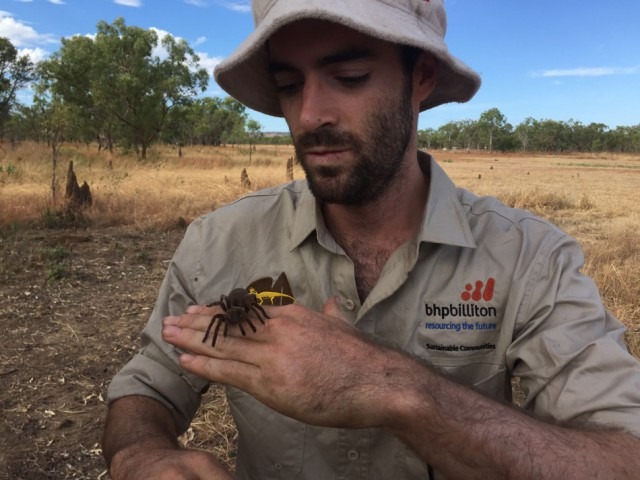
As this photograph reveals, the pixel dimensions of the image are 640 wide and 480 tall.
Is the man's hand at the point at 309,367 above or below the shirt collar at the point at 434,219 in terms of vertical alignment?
below

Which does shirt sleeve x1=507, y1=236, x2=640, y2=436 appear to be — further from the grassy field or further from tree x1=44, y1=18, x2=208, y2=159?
tree x1=44, y1=18, x2=208, y2=159

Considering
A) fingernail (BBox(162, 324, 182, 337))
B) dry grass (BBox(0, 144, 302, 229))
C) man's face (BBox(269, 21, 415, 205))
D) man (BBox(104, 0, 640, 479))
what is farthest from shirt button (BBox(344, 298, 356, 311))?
dry grass (BBox(0, 144, 302, 229))

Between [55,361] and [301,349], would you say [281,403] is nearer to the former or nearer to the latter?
[301,349]

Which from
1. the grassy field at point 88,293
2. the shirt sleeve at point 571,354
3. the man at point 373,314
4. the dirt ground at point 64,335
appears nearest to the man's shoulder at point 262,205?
the man at point 373,314

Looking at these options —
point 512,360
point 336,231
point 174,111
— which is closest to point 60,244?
point 336,231

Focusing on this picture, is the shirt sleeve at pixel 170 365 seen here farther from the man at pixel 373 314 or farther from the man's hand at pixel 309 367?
the man's hand at pixel 309 367

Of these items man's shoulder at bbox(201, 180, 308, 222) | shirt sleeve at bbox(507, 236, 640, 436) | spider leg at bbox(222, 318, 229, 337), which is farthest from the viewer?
man's shoulder at bbox(201, 180, 308, 222)

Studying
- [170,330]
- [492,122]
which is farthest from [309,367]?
[492,122]
